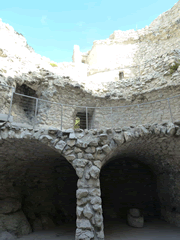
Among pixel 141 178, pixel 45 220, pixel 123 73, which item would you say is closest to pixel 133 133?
pixel 141 178

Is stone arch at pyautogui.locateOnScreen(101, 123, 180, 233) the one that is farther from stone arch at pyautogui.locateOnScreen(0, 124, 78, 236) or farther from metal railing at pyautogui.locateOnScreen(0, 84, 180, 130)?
metal railing at pyautogui.locateOnScreen(0, 84, 180, 130)

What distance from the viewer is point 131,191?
806cm

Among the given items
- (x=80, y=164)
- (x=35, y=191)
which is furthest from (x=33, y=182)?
(x=80, y=164)

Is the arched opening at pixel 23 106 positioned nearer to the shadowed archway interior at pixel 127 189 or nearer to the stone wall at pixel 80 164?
the stone wall at pixel 80 164

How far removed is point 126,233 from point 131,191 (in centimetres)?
271

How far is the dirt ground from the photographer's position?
509 centimetres

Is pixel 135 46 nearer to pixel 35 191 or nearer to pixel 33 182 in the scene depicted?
pixel 33 182

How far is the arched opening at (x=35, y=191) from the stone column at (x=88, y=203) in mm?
1501

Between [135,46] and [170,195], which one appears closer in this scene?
[170,195]

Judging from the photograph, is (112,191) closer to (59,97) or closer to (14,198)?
(14,198)

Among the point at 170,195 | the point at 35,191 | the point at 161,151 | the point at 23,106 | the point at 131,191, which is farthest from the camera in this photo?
the point at 23,106

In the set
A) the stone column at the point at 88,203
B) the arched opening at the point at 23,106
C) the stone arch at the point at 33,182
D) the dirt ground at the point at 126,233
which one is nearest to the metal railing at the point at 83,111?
the arched opening at the point at 23,106

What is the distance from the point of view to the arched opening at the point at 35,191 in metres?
5.52

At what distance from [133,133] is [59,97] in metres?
5.41
